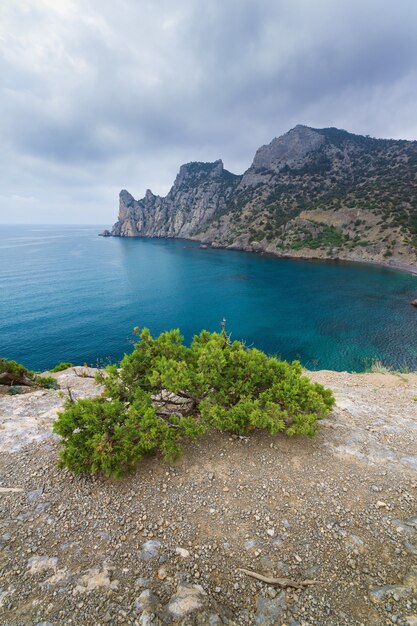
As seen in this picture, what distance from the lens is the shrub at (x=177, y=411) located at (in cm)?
738

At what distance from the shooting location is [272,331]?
39281 millimetres

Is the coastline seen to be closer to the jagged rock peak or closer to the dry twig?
the dry twig

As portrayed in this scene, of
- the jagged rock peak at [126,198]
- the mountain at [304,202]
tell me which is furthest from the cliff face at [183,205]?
the mountain at [304,202]

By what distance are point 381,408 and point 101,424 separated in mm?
12497

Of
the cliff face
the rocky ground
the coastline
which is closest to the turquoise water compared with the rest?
the coastline

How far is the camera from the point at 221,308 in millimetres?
50562

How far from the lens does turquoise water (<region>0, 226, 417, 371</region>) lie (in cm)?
3347

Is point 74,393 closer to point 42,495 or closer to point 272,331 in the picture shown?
point 42,495

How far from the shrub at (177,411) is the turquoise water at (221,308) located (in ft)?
54.8

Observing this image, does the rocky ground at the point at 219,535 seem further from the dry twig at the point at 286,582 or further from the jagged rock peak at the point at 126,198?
the jagged rock peak at the point at 126,198

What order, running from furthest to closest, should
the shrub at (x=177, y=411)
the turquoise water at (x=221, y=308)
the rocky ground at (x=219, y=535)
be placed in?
the turquoise water at (x=221, y=308) → the shrub at (x=177, y=411) → the rocky ground at (x=219, y=535)

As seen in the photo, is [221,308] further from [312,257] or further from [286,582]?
[312,257]

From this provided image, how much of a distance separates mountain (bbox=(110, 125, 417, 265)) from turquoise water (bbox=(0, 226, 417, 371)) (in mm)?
13654

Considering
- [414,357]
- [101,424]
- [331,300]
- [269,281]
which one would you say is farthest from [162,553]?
[269,281]
